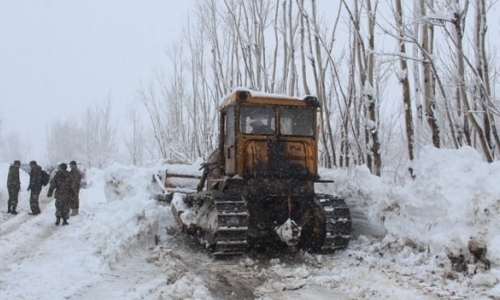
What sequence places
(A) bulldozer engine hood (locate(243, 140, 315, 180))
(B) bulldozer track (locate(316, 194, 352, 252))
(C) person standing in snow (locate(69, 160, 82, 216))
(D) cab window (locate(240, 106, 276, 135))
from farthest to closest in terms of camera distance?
(C) person standing in snow (locate(69, 160, 82, 216)), (D) cab window (locate(240, 106, 276, 135)), (A) bulldozer engine hood (locate(243, 140, 315, 180)), (B) bulldozer track (locate(316, 194, 352, 252))

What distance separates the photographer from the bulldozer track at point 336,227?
8783 mm

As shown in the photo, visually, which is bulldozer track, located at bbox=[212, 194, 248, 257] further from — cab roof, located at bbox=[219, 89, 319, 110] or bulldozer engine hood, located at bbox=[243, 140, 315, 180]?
cab roof, located at bbox=[219, 89, 319, 110]

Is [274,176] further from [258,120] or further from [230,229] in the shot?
[230,229]

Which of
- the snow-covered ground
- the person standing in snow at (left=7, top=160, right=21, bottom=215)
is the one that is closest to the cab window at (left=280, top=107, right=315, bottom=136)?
the snow-covered ground

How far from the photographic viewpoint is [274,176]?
9.35m

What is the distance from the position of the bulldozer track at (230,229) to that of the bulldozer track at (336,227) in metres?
1.50

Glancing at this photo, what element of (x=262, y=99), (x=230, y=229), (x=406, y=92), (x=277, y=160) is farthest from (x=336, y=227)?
(x=406, y=92)

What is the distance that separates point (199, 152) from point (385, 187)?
74.4ft

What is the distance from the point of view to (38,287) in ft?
20.7

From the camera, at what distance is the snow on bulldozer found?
30.1 ft

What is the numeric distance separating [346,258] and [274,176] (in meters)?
1.97

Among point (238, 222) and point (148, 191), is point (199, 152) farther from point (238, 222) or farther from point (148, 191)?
point (238, 222)

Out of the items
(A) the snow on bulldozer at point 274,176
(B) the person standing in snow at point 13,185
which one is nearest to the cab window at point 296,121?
(A) the snow on bulldozer at point 274,176

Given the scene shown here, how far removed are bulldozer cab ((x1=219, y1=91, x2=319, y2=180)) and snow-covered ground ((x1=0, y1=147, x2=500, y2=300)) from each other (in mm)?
1553
